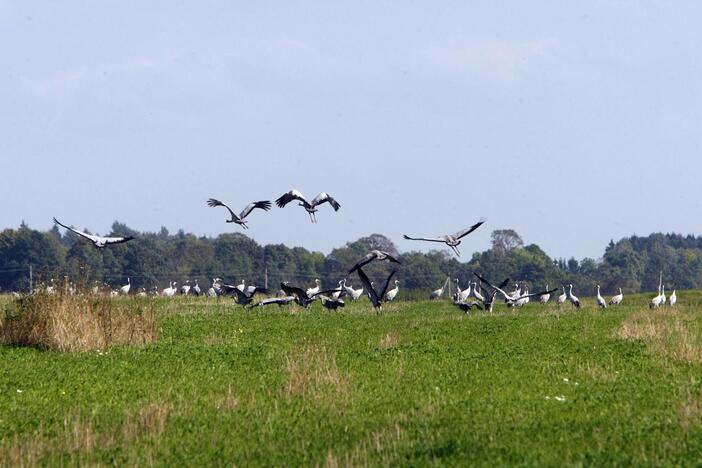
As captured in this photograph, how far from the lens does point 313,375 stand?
2233cm

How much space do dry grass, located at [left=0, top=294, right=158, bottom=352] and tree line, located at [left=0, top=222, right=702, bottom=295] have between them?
75860mm

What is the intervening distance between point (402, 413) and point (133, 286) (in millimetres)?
97759

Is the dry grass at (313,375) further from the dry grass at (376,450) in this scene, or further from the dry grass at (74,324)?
the dry grass at (74,324)

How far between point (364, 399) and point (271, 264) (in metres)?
117

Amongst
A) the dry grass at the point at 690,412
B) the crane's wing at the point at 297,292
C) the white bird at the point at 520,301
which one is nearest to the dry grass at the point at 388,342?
the crane's wing at the point at 297,292

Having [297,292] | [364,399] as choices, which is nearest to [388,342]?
[364,399]

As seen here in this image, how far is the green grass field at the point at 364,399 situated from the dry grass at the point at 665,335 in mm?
84

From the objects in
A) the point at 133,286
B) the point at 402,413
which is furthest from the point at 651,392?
the point at 133,286

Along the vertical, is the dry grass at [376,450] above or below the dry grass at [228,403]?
below

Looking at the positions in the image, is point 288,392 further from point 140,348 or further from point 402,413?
point 140,348

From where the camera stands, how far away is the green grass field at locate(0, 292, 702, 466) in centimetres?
1531

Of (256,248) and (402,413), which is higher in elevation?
(256,248)

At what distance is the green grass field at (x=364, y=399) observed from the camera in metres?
15.3

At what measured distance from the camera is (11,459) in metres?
15.3
